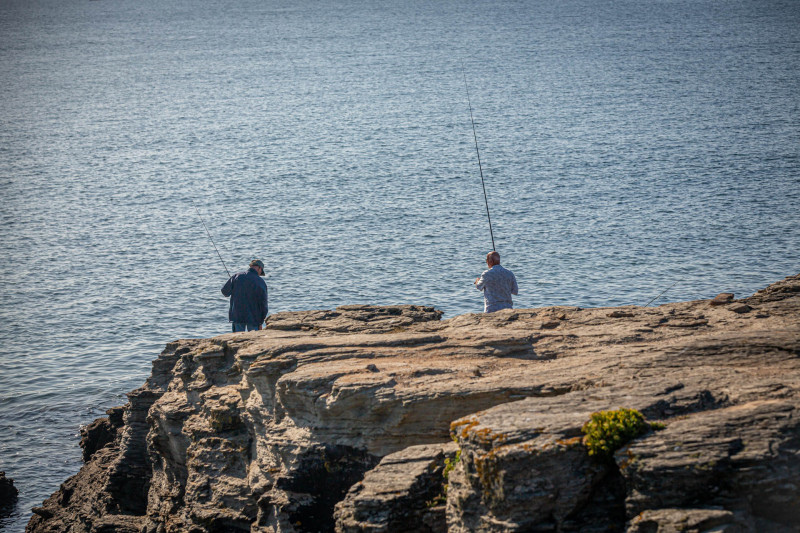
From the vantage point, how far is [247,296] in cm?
1894

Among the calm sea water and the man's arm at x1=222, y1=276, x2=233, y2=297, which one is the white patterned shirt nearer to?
the man's arm at x1=222, y1=276, x2=233, y2=297

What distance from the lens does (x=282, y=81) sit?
309 feet

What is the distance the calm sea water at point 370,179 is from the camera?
33.8 metres

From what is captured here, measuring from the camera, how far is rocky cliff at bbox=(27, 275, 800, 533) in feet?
31.4

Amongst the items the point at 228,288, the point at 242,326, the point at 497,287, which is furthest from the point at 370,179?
the point at 497,287

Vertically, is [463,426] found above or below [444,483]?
above

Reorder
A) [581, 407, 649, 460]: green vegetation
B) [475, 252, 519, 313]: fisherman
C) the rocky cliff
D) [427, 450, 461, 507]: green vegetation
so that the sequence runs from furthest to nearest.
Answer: [475, 252, 519, 313]: fisherman, [427, 450, 461, 507]: green vegetation, [581, 407, 649, 460]: green vegetation, the rocky cliff

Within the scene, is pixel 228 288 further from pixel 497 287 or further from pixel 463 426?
pixel 463 426

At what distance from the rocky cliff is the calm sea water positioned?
6.90m

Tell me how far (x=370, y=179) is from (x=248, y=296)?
118 ft

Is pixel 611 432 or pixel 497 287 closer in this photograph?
pixel 611 432

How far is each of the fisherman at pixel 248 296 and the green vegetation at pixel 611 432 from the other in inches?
417

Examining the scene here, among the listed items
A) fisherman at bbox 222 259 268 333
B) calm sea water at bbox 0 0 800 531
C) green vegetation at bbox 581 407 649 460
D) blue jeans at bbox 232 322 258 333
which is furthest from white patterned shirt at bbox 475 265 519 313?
calm sea water at bbox 0 0 800 531

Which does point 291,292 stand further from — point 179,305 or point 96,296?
point 96,296
